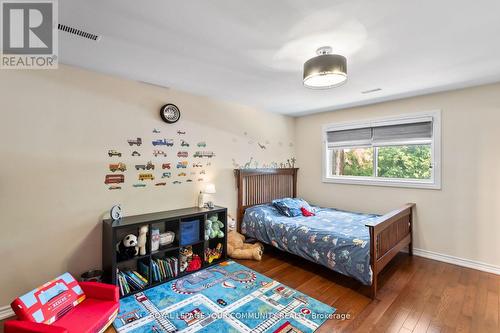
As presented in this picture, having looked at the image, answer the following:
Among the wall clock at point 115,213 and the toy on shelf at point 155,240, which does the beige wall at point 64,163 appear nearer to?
the wall clock at point 115,213

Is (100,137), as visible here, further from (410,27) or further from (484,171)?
(484,171)

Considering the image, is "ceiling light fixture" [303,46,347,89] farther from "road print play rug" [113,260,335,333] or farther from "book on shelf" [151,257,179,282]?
"book on shelf" [151,257,179,282]

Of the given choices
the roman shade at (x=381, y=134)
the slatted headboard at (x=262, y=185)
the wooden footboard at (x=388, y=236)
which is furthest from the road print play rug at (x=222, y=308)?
the roman shade at (x=381, y=134)

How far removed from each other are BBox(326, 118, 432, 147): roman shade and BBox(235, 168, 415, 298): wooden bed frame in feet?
3.14

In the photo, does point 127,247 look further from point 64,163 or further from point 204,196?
point 204,196

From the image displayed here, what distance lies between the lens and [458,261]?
303cm

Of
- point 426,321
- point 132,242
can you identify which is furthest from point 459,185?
point 132,242

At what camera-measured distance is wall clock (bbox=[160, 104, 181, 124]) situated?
294cm

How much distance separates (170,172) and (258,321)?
1.97m

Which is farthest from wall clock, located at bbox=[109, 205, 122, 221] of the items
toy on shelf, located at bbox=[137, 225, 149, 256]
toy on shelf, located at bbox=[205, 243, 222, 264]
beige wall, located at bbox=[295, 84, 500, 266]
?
beige wall, located at bbox=[295, 84, 500, 266]

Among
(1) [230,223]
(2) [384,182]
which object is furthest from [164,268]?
(2) [384,182]

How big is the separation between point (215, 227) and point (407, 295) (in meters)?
2.25

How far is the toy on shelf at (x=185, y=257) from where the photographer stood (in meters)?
2.78

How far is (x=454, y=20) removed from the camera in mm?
1604
